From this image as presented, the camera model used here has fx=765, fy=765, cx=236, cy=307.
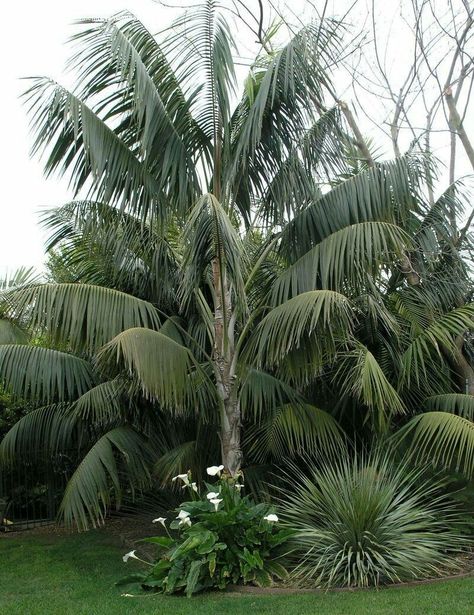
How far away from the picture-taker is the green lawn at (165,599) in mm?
6578

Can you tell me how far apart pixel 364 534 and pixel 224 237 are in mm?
3368

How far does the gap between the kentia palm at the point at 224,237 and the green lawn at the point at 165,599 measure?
2.61 ft

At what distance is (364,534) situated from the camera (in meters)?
7.75

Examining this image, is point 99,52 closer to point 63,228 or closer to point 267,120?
point 267,120

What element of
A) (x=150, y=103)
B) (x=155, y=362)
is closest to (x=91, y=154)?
(x=150, y=103)

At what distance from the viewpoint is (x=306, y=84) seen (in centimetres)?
919

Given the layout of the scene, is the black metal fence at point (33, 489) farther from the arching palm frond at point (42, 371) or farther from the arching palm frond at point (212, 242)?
the arching palm frond at point (212, 242)

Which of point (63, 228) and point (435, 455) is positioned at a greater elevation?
point (63, 228)

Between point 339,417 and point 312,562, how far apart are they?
302cm

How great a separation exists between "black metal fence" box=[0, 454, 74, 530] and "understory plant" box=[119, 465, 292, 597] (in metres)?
4.89

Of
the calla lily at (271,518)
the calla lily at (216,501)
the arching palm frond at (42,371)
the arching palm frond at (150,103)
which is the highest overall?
the arching palm frond at (150,103)

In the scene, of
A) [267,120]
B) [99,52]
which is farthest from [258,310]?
[99,52]

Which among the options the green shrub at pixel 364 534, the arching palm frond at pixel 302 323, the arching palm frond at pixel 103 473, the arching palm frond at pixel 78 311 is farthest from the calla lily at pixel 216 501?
the arching palm frond at pixel 78 311

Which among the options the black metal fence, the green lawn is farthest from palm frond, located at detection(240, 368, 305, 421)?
the black metal fence
